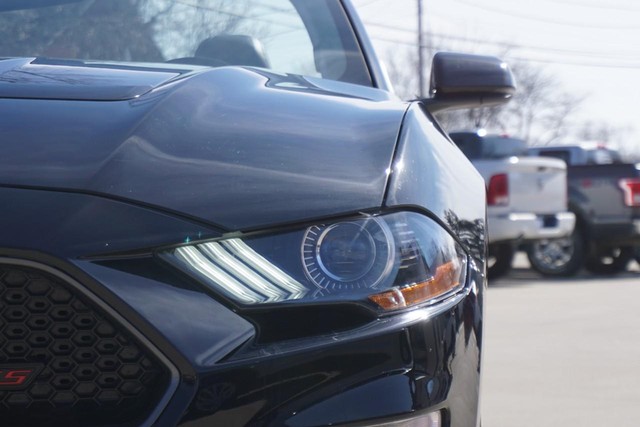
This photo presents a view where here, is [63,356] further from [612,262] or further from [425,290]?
[612,262]

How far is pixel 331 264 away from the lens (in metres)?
1.70

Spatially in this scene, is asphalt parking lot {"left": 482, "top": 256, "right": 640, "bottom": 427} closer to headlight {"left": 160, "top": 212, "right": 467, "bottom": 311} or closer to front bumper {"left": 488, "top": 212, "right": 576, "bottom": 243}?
front bumper {"left": 488, "top": 212, "right": 576, "bottom": 243}

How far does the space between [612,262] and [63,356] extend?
517 inches

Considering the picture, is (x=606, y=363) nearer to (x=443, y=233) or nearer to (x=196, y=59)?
(x=196, y=59)

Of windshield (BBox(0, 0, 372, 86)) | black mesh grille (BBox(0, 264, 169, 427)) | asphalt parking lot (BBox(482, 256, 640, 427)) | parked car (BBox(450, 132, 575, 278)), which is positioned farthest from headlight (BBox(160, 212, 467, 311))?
parked car (BBox(450, 132, 575, 278))

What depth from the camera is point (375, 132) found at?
6.57ft

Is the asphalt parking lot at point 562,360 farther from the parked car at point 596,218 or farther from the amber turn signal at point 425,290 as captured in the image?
the amber turn signal at point 425,290

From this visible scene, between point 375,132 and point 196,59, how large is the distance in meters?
1.10

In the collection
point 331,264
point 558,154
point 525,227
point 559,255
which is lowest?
point 559,255

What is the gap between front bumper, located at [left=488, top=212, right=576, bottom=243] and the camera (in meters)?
11.3

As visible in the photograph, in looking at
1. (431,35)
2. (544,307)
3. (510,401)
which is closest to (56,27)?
(510,401)

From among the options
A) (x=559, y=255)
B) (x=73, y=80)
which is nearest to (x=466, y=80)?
(x=73, y=80)

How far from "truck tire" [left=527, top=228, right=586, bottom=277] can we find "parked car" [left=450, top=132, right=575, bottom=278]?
77cm

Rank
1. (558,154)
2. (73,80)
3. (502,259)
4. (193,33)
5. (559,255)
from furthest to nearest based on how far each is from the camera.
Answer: (558,154) < (559,255) < (502,259) < (193,33) < (73,80)
